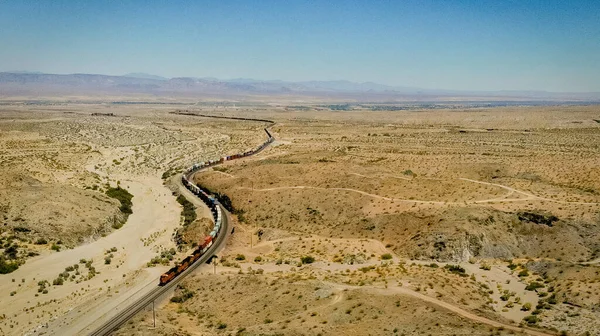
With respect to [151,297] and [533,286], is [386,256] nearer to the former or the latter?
[533,286]

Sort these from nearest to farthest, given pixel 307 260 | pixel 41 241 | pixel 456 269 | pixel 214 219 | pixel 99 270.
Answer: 1. pixel 456 269
2. pixel 307 260
3. pixel 99 270
4. pixel 41 241
5. pixel 214 219

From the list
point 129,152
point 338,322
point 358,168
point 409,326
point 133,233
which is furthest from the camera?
point 129,152

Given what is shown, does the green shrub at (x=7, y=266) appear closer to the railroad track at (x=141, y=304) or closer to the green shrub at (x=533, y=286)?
the railroad track at (x=141, y=304)

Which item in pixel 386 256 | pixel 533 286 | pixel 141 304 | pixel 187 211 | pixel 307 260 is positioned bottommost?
pixel 141 304

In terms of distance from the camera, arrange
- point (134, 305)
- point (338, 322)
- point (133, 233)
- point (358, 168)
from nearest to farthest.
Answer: point (338, 322) → point (134, 305) → point (133, 233) → point (358, 168)

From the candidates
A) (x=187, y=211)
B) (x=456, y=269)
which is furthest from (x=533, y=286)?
(x=187, y=211)

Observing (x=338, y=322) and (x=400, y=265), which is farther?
(x=400, y=265)

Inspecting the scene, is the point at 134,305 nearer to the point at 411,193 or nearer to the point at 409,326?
the point at 409,326

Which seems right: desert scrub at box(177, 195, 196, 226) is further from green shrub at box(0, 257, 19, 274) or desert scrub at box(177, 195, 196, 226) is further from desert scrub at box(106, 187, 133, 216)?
green shrub at box(0, 257, 19, 274)

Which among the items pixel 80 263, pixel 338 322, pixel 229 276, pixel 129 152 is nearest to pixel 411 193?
pixel 229 276

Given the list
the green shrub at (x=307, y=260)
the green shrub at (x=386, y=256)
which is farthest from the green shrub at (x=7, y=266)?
the green shrub at (x=386, y=256)

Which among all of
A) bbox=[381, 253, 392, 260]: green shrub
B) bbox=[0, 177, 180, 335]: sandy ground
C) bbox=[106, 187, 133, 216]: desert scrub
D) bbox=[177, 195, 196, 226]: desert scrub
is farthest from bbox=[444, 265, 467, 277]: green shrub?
bbox=[106, 187, 133, 216]: desert scrub
